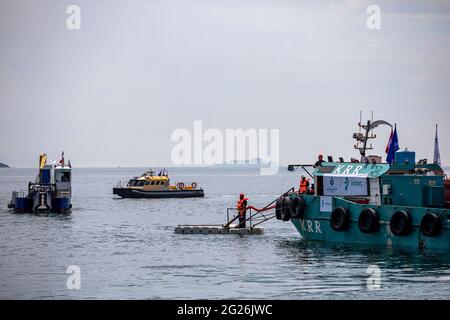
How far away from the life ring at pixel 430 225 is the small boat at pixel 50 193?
3977cm

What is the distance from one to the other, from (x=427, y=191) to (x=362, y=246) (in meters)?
3.69

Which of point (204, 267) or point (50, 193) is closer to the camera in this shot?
point (204, 267)

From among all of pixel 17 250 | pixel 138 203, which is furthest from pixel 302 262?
pixel 138 203

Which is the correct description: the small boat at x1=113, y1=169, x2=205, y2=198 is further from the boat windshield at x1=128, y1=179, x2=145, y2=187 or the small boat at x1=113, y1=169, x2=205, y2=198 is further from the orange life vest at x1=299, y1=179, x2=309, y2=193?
the orange life vest at x1=299, y1=179, x2=309, y2=193

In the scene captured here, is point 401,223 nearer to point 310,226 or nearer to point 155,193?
point 310,226

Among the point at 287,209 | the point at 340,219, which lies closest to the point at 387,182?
the point at 340,219

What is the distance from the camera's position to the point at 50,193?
232 ft

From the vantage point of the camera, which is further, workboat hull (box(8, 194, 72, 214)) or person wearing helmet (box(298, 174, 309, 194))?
workboat hull (box(8, 194, 72, 214))

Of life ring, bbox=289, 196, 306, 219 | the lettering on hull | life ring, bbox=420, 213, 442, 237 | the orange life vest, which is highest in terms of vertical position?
the orange life vest

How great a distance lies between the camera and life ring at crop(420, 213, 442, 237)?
34.6m

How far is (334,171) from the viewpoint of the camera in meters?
41.5

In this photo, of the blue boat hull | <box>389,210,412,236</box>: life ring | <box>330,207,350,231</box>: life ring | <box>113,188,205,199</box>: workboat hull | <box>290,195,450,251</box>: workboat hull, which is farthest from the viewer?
<box>113,188,205,199</box>: workboat hull

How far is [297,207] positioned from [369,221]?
16.6 feet

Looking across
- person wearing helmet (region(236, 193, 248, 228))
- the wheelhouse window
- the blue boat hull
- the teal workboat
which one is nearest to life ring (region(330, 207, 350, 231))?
the teal workboat
